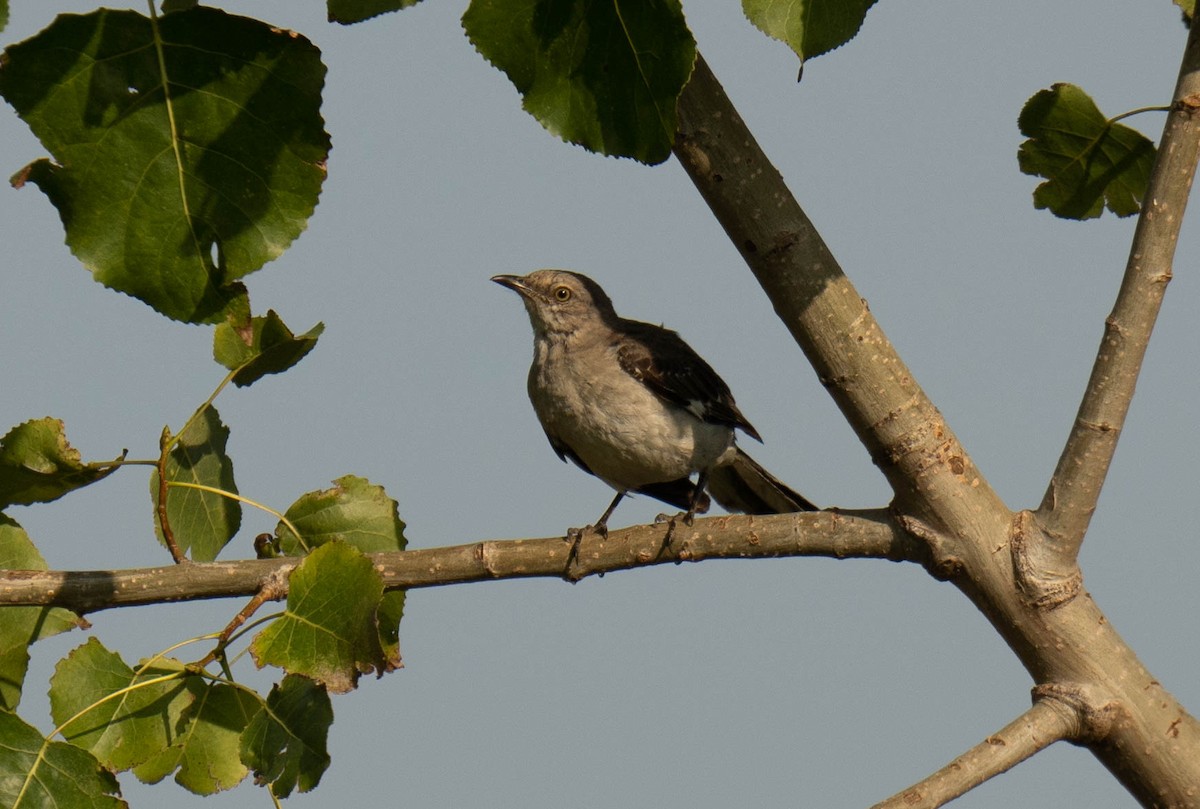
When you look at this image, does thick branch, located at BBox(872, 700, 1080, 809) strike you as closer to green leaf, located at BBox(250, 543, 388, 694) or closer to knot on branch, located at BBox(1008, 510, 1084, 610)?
knot on branch, located at BBox(1008, 510, 1084, 610)

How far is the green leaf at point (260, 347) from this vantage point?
12.8ft

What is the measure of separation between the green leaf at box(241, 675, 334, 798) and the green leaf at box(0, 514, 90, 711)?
986mm

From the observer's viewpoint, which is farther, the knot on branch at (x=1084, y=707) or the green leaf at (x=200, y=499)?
the green leaf at (x=200, y=499)

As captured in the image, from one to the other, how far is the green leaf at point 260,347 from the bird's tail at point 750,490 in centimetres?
370

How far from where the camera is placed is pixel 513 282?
838 cm

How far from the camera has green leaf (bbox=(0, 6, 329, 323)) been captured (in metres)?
3.13

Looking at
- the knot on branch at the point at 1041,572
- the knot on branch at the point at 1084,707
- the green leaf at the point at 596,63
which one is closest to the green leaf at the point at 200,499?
the green leaf at the point at 596,63

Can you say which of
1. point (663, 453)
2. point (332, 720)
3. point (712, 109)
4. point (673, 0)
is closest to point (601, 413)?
point (663, 453)

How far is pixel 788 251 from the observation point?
397cm

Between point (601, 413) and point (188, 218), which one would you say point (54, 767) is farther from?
point (601, 413)

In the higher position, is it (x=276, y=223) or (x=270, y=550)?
(x=276, y=223)

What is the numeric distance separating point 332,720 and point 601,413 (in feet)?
12.6

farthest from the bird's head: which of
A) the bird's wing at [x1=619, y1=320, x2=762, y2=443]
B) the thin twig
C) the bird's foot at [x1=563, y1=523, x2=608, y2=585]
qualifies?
the thin twig

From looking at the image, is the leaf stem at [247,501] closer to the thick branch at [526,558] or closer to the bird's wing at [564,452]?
the thick branch at [526,558]
